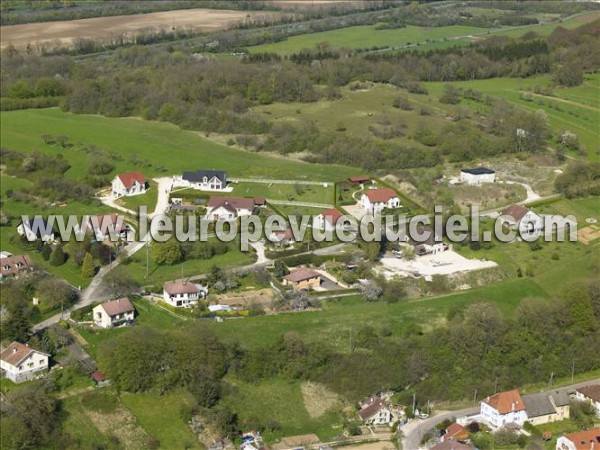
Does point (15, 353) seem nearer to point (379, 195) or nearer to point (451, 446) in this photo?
point (451, 446)

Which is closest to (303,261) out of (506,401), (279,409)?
(279,409)

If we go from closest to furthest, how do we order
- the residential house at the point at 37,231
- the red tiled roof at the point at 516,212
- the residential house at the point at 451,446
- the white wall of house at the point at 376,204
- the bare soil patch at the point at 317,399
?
the residential house at the point at 451,446
the bare soil patch at the point at 317,399
the residential house at the point at 37,231
the red tiled roof at the point at 516,212
the white wall of house at the point at 376,204

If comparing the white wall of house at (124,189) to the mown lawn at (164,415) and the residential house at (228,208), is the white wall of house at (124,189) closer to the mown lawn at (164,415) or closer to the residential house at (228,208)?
the residential house at (228,208)

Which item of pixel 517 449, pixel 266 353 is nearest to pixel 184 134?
pixel 266 353

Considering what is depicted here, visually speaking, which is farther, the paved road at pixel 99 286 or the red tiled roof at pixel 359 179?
the red tiled roof at pixel 359 179

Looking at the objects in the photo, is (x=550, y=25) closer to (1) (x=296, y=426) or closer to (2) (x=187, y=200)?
(2) (x=187, y=200)

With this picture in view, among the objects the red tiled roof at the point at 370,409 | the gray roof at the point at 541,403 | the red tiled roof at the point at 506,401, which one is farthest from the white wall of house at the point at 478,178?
the red tiled roof at the point at 370,409
